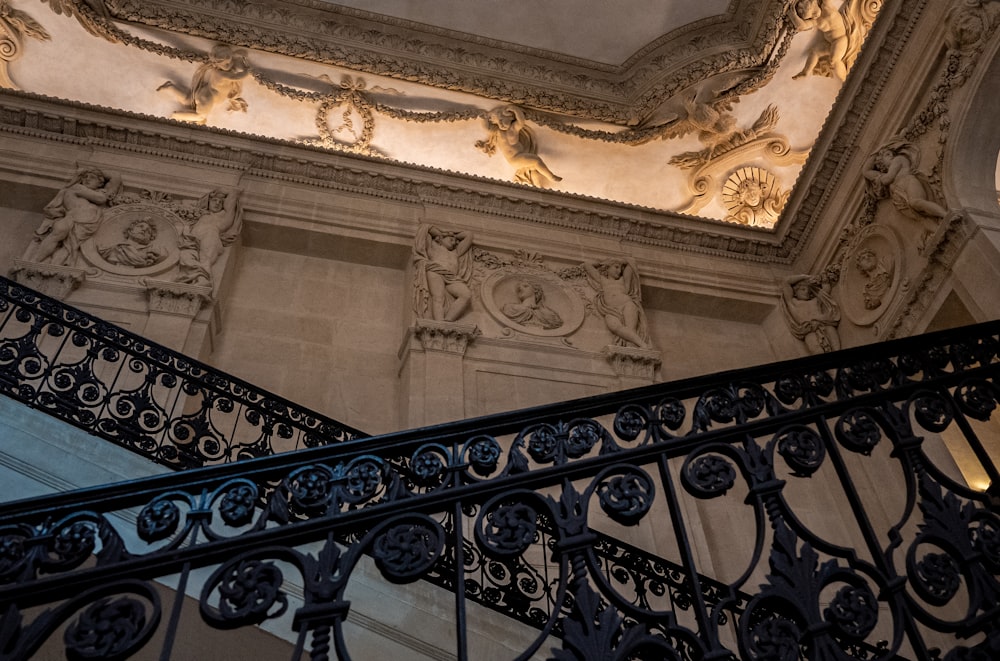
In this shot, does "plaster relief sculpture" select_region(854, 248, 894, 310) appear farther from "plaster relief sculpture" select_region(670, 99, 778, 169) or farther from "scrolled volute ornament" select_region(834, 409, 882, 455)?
"scrolled volute ornament" select_region(834, 409, 882, 455)

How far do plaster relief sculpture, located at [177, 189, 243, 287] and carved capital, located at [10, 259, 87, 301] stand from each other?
3.28ft

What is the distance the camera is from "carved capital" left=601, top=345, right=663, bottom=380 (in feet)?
30.4

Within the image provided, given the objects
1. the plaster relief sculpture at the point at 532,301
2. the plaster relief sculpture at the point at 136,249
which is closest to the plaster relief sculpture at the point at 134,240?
the plaster relief sculpture at the point at 136,249

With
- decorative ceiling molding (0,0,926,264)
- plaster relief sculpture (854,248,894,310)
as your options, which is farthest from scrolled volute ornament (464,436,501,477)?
decorative ceiling molding (0,0,926,264)

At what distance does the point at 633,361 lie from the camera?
9312mm

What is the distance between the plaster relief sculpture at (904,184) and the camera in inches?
328

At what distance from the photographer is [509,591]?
15.3 ft

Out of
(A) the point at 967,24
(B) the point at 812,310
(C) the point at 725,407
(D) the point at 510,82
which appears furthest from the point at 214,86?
(C) the point at 725,407

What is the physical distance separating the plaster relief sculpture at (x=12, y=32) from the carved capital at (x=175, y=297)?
4578 mm

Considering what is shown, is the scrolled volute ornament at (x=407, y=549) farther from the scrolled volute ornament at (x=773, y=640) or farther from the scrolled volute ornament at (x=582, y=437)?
the scrolled volute ornament at (x=773, y=640)

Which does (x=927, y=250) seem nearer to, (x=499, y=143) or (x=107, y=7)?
(x=499, y=143)

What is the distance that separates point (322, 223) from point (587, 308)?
3.36 metres

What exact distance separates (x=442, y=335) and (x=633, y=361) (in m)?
2.22

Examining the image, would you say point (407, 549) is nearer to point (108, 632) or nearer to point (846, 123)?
point (108, 632)
